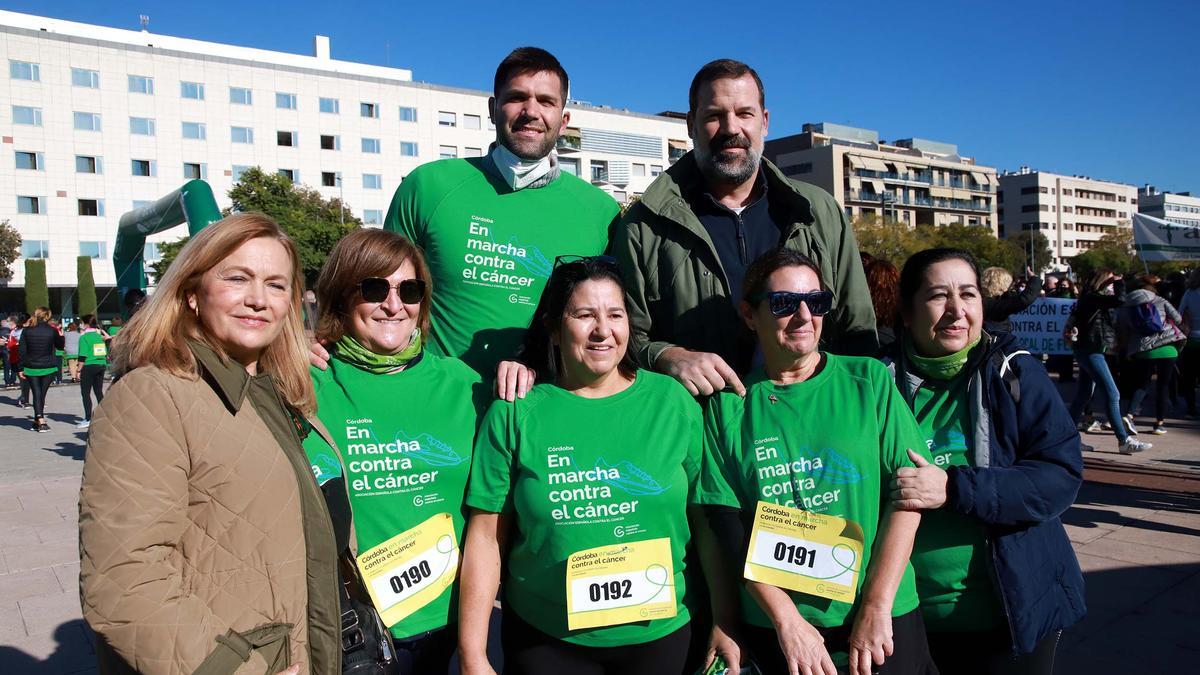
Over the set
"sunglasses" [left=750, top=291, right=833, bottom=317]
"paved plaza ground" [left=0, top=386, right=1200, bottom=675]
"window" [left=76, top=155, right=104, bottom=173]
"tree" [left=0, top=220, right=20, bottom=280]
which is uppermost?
"window" [left=76, top=155, right=104, bottom=173]

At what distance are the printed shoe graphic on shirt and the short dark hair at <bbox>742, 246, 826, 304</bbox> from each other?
70 centimetres

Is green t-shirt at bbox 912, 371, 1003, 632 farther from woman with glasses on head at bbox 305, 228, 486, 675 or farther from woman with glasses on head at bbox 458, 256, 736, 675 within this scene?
woman with glasses on head at bbox 305, 228, 486, 675

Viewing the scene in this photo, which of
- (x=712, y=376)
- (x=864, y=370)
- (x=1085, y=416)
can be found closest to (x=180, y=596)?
(x=712, y=376)

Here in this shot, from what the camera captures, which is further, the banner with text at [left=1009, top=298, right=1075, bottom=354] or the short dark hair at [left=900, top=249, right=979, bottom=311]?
the banner with text at [left=1009, top=298, right=1075, bottom=354]

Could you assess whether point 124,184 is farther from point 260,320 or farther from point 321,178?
point 260,320

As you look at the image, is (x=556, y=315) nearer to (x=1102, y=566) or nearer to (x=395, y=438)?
(x=395, y=438)

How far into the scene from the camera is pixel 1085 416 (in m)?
11.2

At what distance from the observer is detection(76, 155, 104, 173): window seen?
152 feet

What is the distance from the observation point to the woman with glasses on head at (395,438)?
2.44m

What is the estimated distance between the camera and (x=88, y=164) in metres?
46.6

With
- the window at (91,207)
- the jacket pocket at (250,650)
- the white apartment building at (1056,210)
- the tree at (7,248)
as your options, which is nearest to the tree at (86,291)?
the tree at (7,248)

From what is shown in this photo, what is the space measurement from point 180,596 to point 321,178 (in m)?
55.7

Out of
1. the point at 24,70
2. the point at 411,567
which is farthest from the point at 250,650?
the point at 24,70

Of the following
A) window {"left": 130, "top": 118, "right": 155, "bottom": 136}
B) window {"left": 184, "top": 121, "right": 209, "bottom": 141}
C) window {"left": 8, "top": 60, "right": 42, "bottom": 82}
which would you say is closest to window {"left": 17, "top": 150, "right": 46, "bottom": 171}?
window {"left": 8, "top": 60, "right": 42, "bottom": 82}
